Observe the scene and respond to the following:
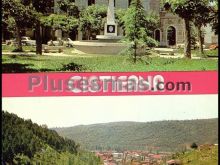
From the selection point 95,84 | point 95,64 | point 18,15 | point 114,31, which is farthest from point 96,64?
point 18,15

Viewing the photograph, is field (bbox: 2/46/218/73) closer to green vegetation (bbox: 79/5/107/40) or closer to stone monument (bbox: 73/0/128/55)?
stone monument (bbox: 73/0/128/55)

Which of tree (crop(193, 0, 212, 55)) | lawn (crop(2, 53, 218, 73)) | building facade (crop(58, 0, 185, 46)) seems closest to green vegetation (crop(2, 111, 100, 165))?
lawn (crop(2, 53, 218, 73))

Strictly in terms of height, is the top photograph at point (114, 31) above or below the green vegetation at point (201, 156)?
above

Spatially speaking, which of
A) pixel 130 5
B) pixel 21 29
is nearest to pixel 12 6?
pixel 21 29

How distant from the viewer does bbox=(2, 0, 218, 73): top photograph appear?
4.49 m

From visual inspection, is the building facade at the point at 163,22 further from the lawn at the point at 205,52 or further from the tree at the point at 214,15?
the tree at the point at 214,15

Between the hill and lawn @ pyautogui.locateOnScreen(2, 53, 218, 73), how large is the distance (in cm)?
44

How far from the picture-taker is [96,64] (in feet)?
14.5

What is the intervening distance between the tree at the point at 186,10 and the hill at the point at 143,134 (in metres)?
0.61

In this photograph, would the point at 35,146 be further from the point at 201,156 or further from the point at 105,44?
the point at 201,156

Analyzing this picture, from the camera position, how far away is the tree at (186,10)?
14.9 ft

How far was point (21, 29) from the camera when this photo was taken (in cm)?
460

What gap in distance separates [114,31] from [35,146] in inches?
46.7

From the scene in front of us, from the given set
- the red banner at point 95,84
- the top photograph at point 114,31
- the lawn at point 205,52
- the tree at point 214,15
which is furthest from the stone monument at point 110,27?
the tree at point 214,15
